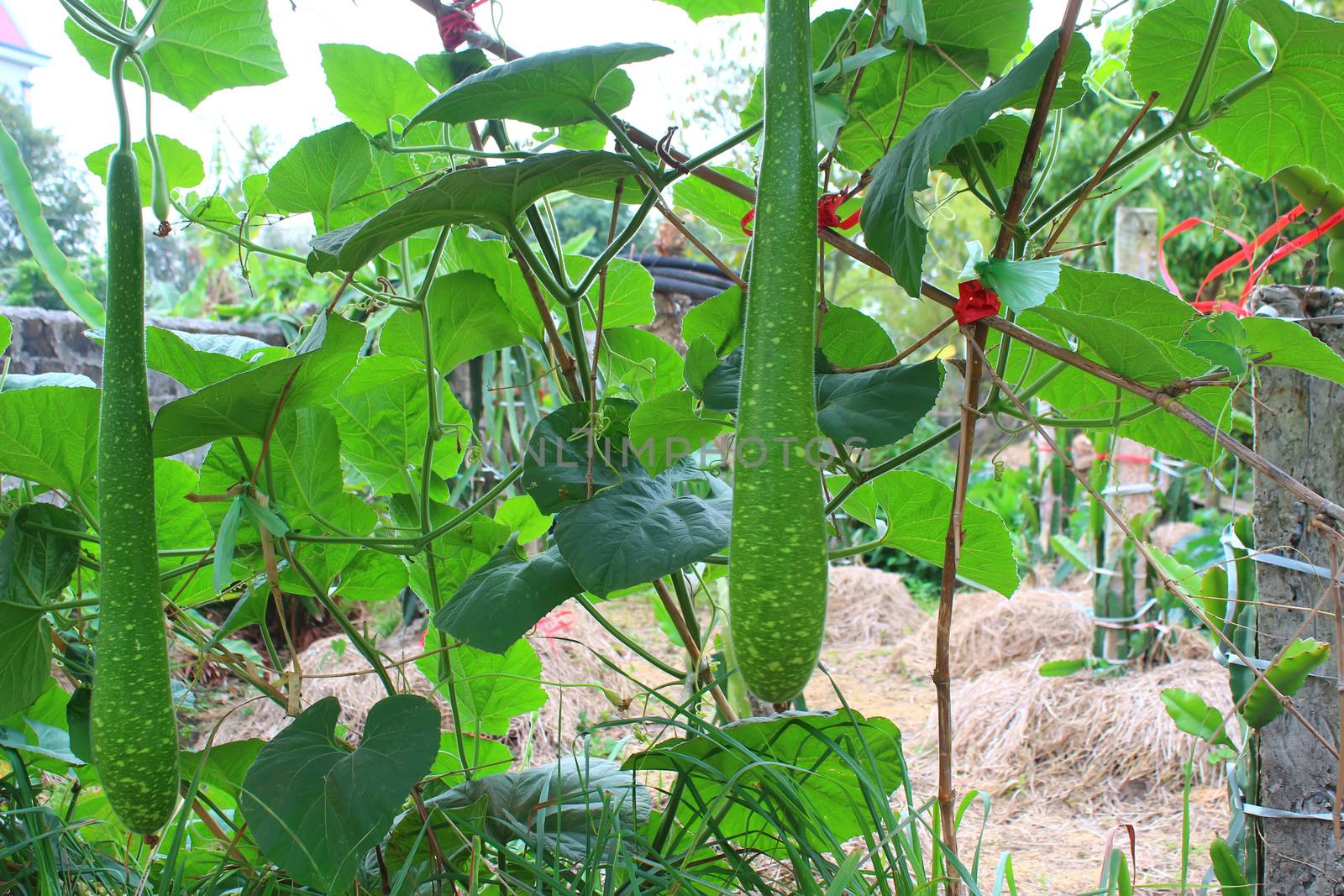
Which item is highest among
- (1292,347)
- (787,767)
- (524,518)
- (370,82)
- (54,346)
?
(54,346)

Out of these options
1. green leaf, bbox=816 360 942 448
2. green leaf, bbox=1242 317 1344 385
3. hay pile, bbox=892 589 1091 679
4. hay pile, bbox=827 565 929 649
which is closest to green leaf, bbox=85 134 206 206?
green leaf, bbox=816 360 942 448

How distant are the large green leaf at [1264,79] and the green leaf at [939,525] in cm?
34

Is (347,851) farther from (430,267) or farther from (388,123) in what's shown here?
(388,123)

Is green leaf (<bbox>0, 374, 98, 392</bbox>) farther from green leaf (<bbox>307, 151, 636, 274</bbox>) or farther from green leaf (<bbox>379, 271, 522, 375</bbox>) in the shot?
green leaf (<bbox>307, 151, 636, 274</bbox>)

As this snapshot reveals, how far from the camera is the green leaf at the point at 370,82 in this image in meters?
0.81

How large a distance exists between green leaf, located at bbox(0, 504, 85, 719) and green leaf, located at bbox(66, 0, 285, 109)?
1.22ft

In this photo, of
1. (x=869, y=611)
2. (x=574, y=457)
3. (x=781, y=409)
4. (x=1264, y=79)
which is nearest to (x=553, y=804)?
(x=574, y=457)

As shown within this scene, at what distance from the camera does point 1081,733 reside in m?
2.60

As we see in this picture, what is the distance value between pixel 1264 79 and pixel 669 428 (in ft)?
1.49

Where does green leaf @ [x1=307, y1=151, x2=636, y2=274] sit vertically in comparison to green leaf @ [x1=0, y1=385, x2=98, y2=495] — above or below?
above

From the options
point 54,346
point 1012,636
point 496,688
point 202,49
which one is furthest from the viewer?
point 1012,636

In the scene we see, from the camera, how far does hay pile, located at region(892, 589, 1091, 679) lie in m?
3.46

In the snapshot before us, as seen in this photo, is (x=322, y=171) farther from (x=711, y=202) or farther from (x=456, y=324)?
(x=711, y=202)

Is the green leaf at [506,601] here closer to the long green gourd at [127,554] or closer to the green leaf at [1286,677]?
the long green gourd at [127,554]
